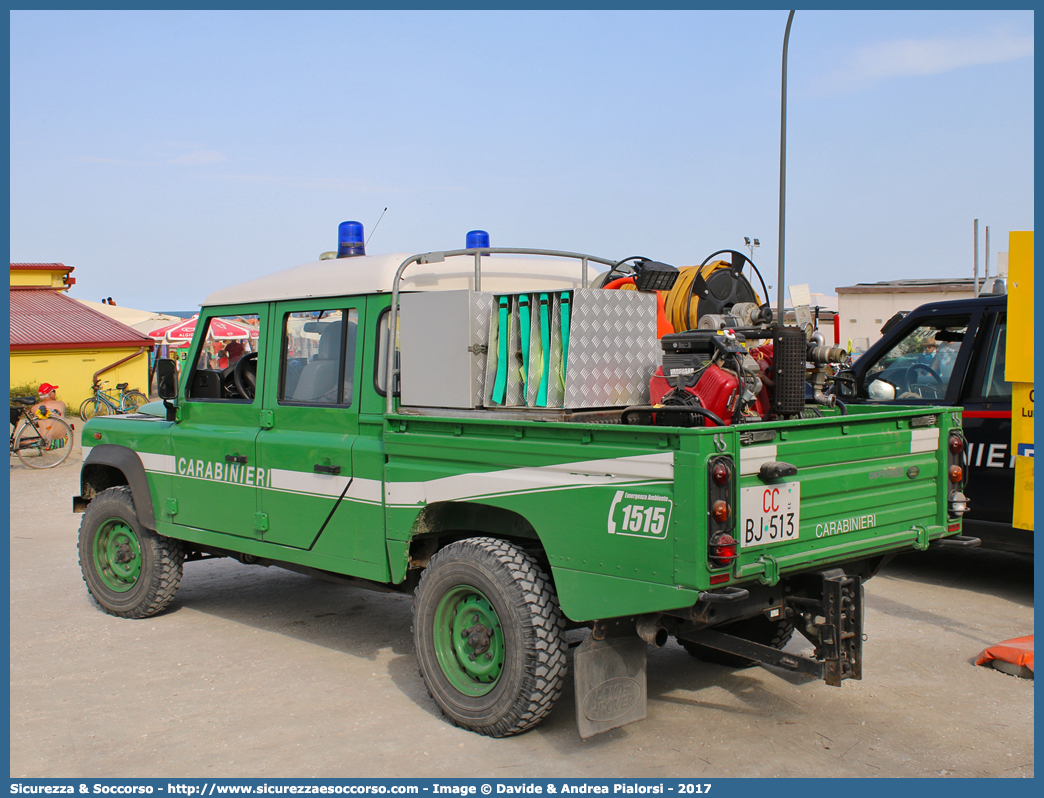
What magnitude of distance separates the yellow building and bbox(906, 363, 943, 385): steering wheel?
64.2 feet

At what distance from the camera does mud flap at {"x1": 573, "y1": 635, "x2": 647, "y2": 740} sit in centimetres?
388

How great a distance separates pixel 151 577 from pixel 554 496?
143 inches

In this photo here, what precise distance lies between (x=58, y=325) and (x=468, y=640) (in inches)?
850

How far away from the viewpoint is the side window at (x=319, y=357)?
519cm

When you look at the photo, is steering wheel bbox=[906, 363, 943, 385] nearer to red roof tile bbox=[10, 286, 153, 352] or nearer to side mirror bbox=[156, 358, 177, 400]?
side mirror bbox=[156, 358, 177, 400]

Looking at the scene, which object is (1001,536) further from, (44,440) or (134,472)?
(44,440)

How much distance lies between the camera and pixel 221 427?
19.3 ft

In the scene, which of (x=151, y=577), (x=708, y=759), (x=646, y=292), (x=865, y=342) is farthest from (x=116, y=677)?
(x=865, y=342)

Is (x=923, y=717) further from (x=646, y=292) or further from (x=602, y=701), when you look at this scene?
(x=646, y=292)

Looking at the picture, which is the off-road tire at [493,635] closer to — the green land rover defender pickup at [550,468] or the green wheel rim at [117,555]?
the green land rover defender pickup at [550,468]

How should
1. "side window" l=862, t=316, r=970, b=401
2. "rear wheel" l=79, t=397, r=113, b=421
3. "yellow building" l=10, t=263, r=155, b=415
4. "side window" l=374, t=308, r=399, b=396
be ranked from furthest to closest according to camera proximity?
"yellow building" l=10, t=263, r=155, b=415 → "rear wheel" l=79, t=397, r=113, b=421 → "side window" l=862, t=316, r=970, b=401 → "side window" l=374, t=308, r=399, b=396

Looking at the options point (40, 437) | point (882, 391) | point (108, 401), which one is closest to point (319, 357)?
point (882, 391)

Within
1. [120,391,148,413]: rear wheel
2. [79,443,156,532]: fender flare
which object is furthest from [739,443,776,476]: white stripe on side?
[120,391,148,413]: rear wheel

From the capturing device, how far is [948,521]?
15.5 feet
